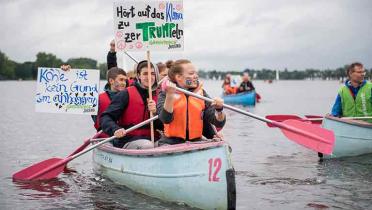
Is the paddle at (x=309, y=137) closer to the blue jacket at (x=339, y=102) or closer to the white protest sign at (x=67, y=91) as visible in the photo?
the white protest sign at (x=67, y=91)

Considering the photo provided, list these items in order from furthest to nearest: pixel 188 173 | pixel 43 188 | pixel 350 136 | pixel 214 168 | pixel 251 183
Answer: pixel 350 136
pixel 251 183
pixel 43 188
pixel 188 173
pixel 214 168

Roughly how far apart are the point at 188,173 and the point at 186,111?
3.01ft

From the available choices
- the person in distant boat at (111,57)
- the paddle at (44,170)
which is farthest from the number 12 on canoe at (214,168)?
the person in distant boat at (111,57)

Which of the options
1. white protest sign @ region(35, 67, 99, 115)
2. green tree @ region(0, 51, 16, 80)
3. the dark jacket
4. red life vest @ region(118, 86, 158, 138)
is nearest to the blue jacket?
the dark jacket

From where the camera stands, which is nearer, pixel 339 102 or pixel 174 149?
pixel 174 149

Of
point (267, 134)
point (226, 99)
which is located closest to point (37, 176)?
point (267, 134)

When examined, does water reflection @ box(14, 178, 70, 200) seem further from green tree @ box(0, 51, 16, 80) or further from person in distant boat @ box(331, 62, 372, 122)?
green tree @ box(0, 51, 16, 80)

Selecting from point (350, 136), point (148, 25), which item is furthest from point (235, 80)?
point (148, 25)

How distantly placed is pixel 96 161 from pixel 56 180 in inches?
31.6

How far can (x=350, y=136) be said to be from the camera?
11.8 meters

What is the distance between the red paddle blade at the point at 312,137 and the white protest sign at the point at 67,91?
3.86 metres

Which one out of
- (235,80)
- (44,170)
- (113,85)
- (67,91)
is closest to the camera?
(44,170)

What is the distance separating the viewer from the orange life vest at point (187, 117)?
737 centimetres

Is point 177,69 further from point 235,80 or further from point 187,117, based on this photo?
point 235,80
